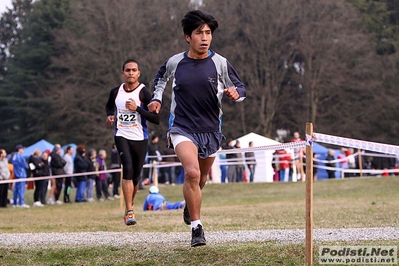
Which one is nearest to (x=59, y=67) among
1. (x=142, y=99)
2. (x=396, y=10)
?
(x=396, y=10)

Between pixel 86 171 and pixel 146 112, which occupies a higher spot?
pixel 86 171

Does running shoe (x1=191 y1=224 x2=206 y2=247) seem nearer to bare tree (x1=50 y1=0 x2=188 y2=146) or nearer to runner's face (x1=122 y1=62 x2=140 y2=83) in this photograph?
runner's face (x1=122 y1=62 x2=140 y2=83)

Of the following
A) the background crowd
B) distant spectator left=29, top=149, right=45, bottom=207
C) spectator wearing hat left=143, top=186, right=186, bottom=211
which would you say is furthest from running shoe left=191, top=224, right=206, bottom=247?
distant spectator left=29, top=149, right=45, bottom=207

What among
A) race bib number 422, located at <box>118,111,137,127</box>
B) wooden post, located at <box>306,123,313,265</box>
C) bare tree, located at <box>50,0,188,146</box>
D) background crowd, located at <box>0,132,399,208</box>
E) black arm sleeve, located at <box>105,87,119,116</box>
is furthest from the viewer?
bare tree, located at <box>50,0,188,146</box>

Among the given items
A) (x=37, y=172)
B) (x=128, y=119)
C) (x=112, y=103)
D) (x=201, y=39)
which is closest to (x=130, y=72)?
(x=112, y=103)

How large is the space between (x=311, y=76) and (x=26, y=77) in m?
23.7

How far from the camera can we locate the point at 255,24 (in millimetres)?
53688

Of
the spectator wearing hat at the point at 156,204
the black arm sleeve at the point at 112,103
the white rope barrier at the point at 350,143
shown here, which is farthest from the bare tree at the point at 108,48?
the white rope barrier at the point at 350,143

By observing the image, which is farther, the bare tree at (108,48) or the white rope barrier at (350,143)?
the bare tree at (108,48)

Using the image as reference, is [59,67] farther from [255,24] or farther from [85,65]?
[255,24]

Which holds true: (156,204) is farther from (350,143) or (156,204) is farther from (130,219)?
(350,143)

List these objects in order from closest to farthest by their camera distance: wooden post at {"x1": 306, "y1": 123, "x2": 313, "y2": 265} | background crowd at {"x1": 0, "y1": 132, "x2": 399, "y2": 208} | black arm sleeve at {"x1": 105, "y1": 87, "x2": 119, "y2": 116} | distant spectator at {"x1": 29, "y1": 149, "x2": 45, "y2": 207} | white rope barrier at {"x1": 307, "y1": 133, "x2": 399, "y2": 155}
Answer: wooden post at {"x1": 306, "y1": 123, "x2": 313, "y2": 265} → white rope barrier at {"x1": 307, "y1": 133, "x2": 399, "y2": 155} → black arm sleeve at {"x1": 105, "y1": 87, "x2": 119, "y2": 116} → background crowd at {"x1": 0, "y1": 132, "x2": 399, "y2": 208} → distant spectator at {"x1": 29, "y1": 149, "x2": 45, "y2": 207}

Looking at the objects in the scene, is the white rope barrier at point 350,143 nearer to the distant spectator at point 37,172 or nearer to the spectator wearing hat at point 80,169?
the distant spectator at point 37,172

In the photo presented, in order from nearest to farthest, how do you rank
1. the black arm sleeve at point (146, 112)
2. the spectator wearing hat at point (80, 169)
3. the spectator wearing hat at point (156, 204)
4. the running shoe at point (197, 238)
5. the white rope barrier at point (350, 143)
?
1. the white rope barrier at point (350, 143)
2. the running shoe at point (197, 238)
3. the black arm sleeve at point (146, 112)
4. the spectator wearing hat at point (156, 204)
5. the spectator wearing hat at point (80, 169)
